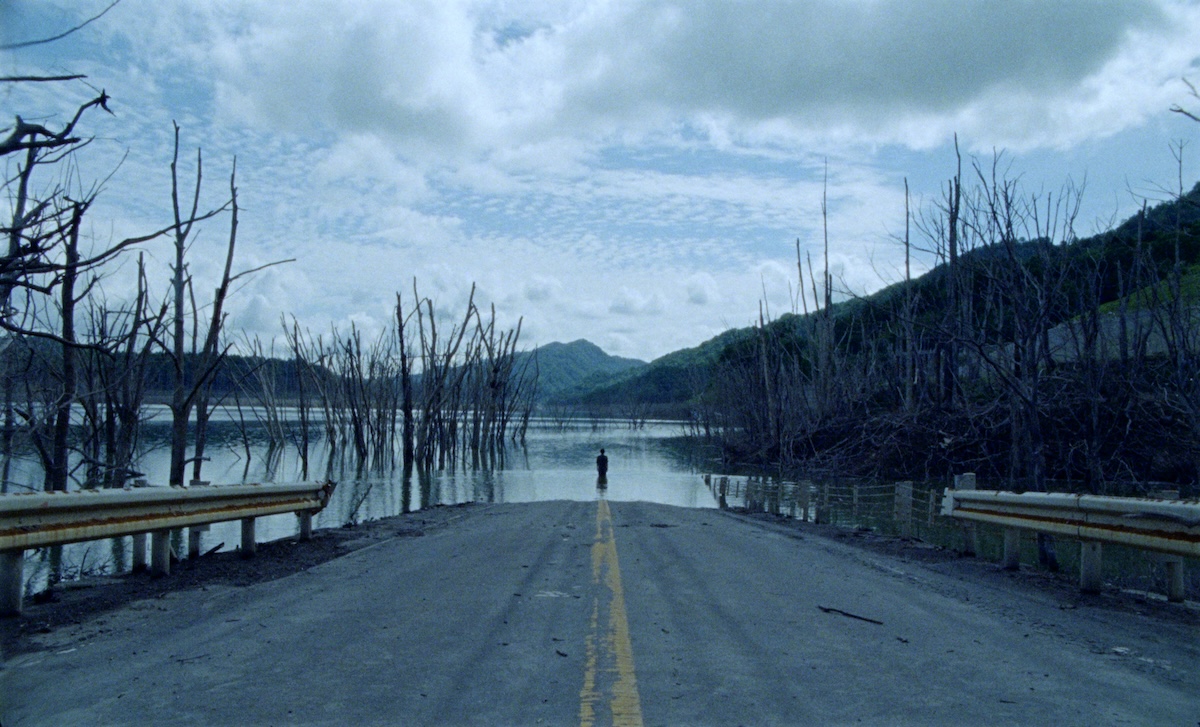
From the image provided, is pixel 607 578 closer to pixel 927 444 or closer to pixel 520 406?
pixel 927 444

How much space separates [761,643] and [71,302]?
1071 cm

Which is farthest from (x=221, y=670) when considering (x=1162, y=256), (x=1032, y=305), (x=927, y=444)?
(x=1162, y=256)

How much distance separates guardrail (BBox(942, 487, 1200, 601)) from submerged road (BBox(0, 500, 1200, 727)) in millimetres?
673

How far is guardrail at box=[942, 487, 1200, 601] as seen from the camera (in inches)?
264

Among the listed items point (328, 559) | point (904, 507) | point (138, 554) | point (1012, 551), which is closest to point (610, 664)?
point (138, 554)

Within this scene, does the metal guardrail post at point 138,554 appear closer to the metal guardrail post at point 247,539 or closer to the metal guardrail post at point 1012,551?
the metal guardrail post at point 247,539

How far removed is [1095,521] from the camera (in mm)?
7805

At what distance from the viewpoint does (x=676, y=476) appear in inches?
1604

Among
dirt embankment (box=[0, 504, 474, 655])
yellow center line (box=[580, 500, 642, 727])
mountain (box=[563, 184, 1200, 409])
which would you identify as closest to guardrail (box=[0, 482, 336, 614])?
dirt embankment (box=[0, 504, 474, 655])

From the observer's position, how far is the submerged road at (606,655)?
15.2 feet

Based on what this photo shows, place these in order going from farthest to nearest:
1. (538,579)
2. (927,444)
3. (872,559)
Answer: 1. (927,444)
2. (872,559)
3. (538,579)

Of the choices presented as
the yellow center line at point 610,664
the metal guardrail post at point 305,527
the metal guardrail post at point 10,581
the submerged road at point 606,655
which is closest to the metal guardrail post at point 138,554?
the submerged road at point 606,655

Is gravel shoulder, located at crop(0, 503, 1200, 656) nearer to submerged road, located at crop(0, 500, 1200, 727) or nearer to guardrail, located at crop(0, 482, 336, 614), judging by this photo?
submerged road, located at crop(0, 500, 1200, 727)

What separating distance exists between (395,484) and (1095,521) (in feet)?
97.0
